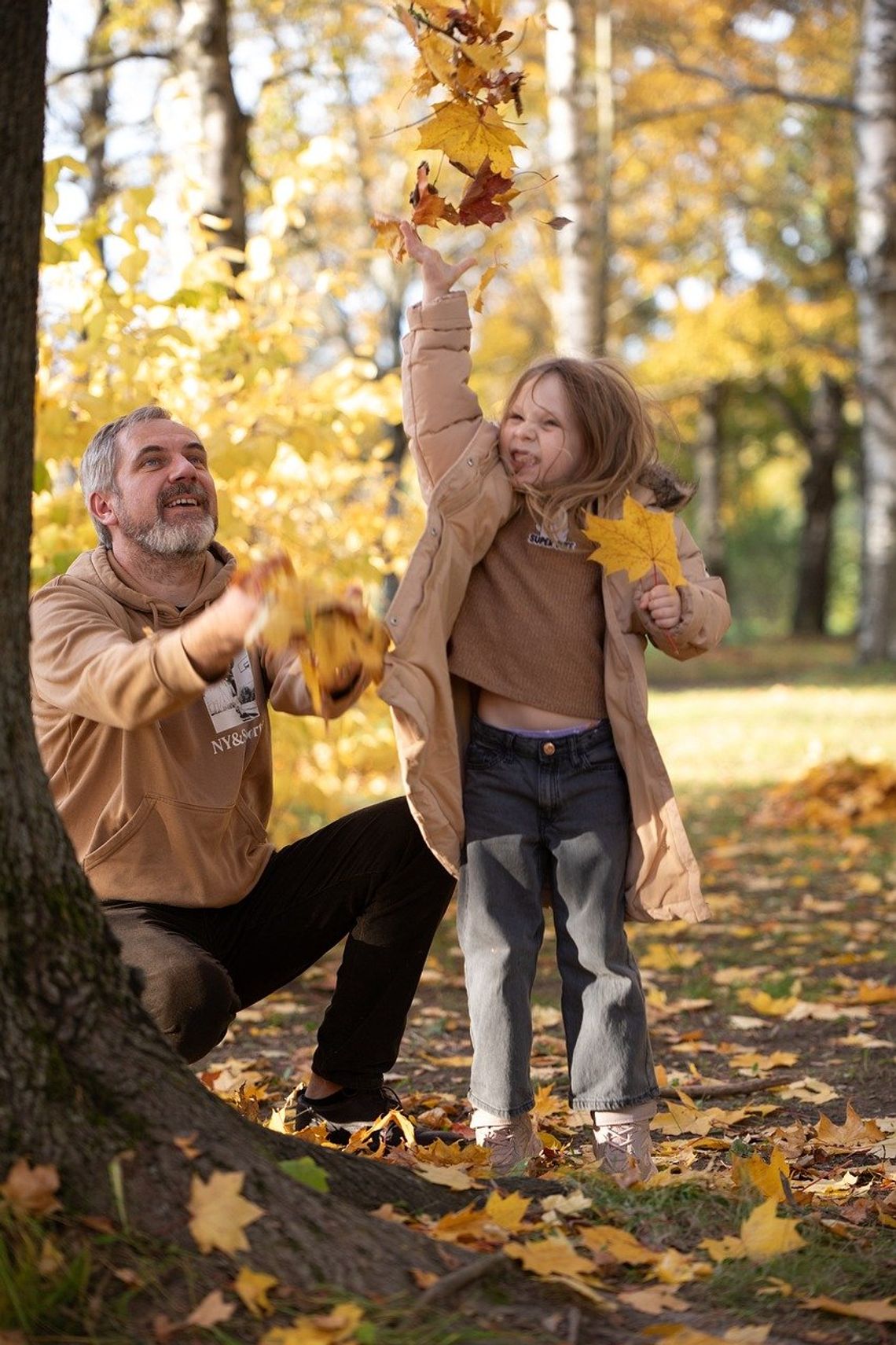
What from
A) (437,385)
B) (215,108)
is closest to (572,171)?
(215,108)

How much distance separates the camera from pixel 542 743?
2992 mm

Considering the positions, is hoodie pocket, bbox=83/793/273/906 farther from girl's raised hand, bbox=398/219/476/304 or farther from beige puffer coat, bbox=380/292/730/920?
girl's raised hand, bbox=398/219/476/304

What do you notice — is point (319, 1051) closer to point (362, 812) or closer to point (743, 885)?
point (362, 812)

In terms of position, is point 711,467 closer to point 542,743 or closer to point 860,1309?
point 542,743

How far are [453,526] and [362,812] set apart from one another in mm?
744

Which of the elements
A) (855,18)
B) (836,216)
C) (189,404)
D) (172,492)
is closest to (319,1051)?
(172,492)

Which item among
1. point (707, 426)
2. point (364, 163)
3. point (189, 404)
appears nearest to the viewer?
point (189, 404)

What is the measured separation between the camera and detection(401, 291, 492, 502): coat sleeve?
300 cm

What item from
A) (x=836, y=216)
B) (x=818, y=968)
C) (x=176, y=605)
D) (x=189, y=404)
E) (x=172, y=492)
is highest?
(x=836, y=216)

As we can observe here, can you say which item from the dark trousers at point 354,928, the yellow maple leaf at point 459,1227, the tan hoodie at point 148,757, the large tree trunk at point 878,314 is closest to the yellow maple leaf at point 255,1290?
the yellow maple leaf at point 459,1227

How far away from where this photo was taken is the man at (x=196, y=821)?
2.82 m

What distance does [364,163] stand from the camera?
1955 centimetres

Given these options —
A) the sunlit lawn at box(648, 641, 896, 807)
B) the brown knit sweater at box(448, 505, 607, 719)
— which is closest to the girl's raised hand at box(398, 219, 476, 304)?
the brown knit sweater at box(448, 505, 607, 719)

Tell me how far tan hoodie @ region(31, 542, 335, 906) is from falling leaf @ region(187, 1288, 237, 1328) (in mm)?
1236
